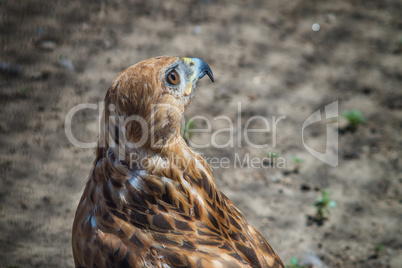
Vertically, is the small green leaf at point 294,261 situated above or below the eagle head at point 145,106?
below

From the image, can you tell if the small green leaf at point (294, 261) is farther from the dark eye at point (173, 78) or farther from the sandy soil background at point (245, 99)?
the dark eye at point (173, 78)

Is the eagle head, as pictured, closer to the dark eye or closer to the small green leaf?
the dark eye

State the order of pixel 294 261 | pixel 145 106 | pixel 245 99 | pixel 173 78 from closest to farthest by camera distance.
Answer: pixel 145 106 → pixel 173 78 → pixel 294 261 → pixel 245 99

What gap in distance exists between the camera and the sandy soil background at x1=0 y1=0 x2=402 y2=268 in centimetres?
382

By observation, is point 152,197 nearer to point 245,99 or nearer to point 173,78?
point 173,78

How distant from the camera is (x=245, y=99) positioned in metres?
5.07

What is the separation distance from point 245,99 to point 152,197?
9.42 feet

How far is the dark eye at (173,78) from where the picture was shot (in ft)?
8.40

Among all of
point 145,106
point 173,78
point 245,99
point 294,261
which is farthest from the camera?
point 245,99


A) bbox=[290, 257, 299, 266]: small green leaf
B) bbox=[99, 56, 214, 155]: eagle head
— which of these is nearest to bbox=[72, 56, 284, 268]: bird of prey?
bbox=[99, 56, 214, 155]: eagle head

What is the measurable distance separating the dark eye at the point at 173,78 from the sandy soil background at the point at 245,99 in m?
1.85

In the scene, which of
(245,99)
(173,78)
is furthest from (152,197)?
(245,99)

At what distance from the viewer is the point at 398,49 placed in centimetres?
582

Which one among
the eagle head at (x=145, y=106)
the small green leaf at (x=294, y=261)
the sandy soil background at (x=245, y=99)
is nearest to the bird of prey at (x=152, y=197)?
the eagle head at (x=145, y=106)
